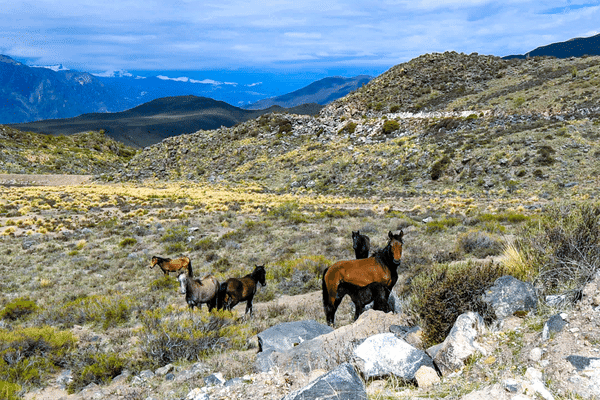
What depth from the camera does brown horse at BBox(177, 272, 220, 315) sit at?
281 inches

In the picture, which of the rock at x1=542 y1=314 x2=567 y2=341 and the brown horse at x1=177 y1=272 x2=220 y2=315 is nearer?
the rock at x1=542 y1=314 x2=567 y2=341

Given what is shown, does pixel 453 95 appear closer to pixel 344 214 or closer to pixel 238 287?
pixel 344 214

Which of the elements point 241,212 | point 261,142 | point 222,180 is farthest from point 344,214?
point 261,142

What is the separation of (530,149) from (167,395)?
108 ft

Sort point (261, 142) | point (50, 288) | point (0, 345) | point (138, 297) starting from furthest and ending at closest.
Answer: point (261, 142) → point (50, 288) → point (138, 297) → point (0, 345)

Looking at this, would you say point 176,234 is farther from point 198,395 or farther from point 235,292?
point 198,395

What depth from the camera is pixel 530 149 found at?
29047 millimetres

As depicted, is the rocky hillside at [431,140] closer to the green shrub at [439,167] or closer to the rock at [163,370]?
the green shrub at [439,167]

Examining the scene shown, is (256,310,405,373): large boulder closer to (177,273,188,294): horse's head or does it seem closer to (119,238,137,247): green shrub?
(177,273,188,294): horse's head

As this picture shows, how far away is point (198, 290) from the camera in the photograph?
7.32 meters

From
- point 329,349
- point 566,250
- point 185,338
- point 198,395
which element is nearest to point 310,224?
point 185,338

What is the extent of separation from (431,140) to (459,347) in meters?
37.3

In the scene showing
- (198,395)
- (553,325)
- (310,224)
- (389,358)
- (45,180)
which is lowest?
(310,224)

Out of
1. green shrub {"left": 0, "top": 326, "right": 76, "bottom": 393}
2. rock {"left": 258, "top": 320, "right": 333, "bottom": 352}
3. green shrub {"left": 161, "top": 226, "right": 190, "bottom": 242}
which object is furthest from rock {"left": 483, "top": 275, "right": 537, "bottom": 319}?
green shrub {"left": 161, "top": 226, "right": 190, "bottom": 242}
